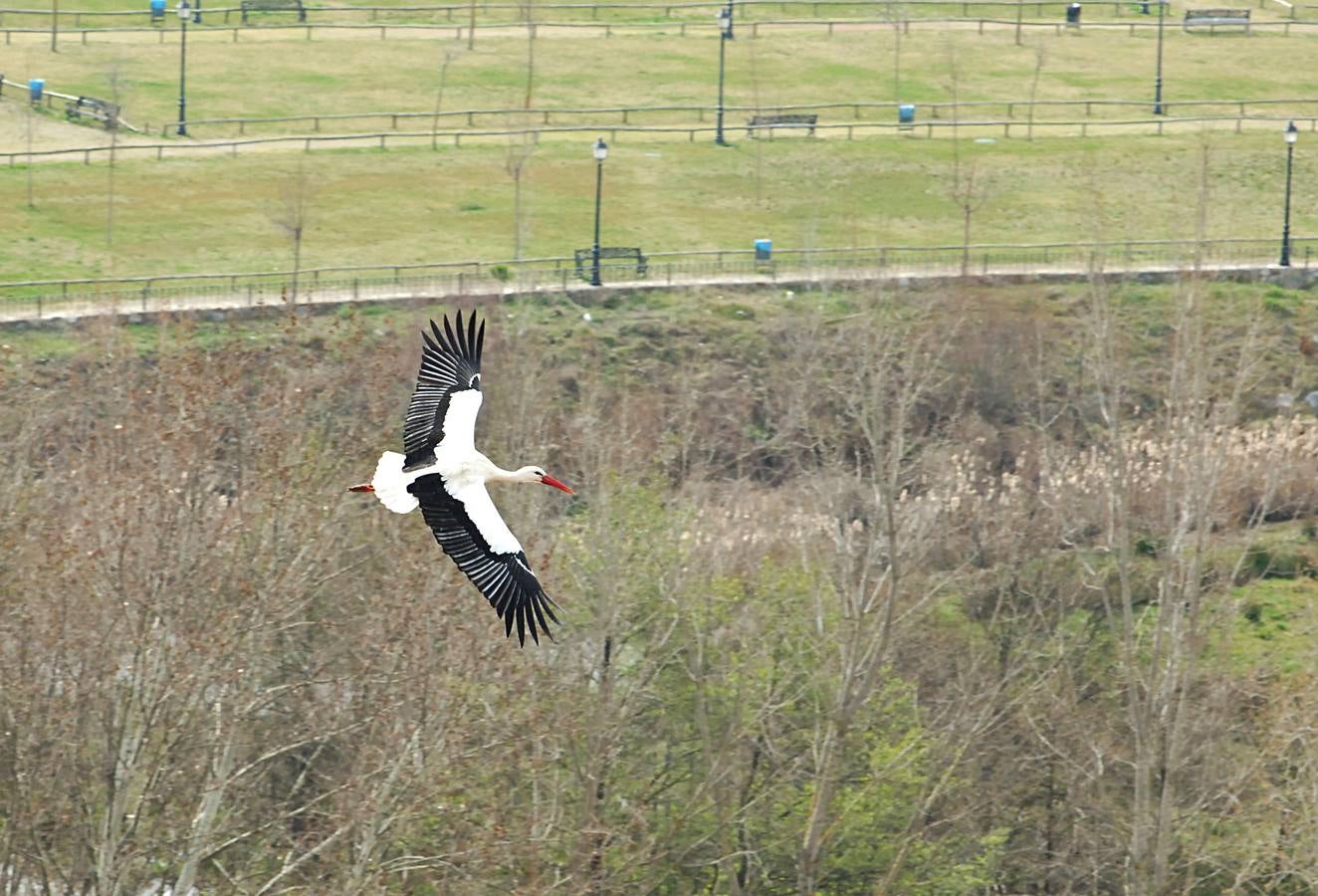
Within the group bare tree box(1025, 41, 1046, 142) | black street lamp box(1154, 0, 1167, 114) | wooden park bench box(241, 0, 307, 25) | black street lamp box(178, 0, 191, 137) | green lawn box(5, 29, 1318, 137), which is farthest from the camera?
wooden park bench box(241, 0, 307, 25)

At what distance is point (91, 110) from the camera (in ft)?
291

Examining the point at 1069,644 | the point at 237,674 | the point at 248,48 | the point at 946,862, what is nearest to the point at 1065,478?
the point at 1069,644

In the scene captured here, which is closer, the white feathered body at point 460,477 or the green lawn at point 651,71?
the white feathered body at point 460,477

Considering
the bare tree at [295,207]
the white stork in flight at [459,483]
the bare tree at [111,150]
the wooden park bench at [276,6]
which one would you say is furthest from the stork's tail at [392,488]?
the wooden park bench at [276,6]

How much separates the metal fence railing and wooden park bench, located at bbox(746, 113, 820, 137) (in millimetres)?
12546

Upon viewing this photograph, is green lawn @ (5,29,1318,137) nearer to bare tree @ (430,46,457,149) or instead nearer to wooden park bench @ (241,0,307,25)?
bare tree @ (430,46,457,149)

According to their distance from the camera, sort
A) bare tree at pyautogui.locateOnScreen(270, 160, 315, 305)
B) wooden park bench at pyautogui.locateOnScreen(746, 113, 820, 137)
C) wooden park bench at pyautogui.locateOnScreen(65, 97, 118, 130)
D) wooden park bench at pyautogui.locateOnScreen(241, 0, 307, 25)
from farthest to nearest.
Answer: wooden park bench at pyautogui.locateOnScreen(241, 0, 307, 25) → wooden park bench at pyautogui.locateOnScreen(746, 113, 820, 137) → wooden park bench at pyautogui.locateOnScreen(65, 97, 118, 130) → bare tree at pyautogui.locateOnScreen(270, 160, 315, 305)

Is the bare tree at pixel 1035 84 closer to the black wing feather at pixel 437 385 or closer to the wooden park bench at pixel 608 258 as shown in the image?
the wooden park bench at pixel 608 258

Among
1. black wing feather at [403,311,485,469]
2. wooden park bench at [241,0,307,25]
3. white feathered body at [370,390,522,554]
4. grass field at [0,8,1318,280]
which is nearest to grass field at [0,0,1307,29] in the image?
wooden park bench at [241,0,307,25]

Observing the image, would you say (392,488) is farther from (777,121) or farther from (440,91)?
(440,91)

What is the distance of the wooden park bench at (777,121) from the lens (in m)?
91.9

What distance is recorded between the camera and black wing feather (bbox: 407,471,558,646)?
2797 centimetres

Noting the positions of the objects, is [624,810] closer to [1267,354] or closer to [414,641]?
[414,641]

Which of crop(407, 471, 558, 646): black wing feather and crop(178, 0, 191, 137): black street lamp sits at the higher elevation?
crop(178, 0, 191, 137): black street lamp
